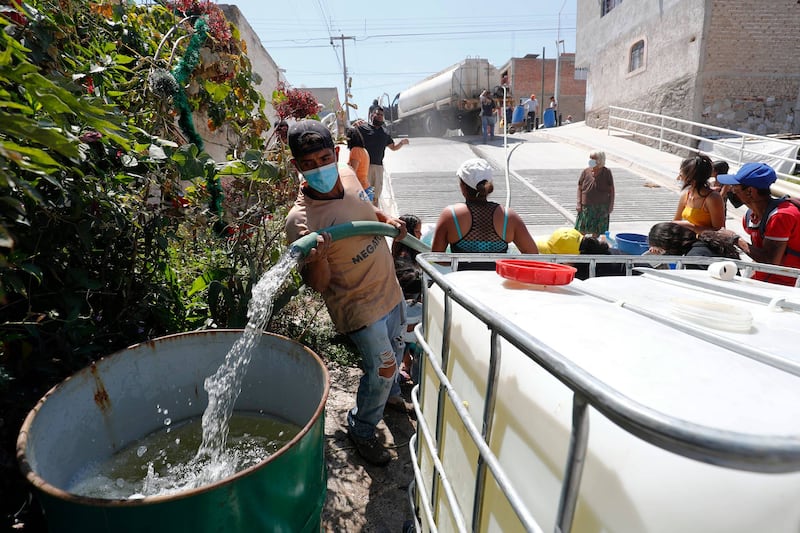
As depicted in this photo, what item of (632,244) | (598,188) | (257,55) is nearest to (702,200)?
(632,244)

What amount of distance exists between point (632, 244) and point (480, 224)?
2.01 metres

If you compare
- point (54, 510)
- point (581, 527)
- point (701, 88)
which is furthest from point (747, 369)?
point (701, 88)

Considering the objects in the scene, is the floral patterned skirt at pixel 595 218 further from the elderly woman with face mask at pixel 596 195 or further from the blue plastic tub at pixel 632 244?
the blue plastic tub at pixel 632 244

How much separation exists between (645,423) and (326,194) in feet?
6.01

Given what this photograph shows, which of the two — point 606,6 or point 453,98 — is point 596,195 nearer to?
point 453,98

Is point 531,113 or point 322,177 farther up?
point 531,113

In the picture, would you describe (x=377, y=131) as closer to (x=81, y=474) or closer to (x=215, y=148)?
(x=215, y=148)

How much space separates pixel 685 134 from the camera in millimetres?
9969

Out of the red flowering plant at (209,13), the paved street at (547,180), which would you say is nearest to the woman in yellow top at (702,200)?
the paved street at (547,180)

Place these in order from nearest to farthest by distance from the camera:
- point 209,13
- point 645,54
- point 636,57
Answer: point 209,13 → point 645,54 → point 636,57

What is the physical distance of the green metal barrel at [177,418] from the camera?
0.99 meters

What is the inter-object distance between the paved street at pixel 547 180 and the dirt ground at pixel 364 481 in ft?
10.9

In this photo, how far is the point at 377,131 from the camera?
6.45 meters

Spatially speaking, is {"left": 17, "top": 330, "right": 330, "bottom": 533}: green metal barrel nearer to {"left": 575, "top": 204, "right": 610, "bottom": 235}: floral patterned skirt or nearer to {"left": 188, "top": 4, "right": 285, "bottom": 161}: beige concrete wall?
{"left": 575, "top": 204, "right": 610, "bottom": 235}: floral patterned skirt
